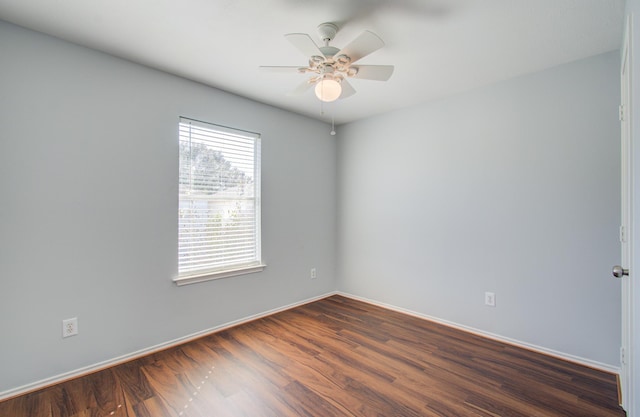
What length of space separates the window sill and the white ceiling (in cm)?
186

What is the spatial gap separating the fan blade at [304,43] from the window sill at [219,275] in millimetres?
2164

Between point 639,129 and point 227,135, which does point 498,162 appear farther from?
point 227,135

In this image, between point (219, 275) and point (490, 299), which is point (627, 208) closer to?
point (490, 299)

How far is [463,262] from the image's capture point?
3.02 m

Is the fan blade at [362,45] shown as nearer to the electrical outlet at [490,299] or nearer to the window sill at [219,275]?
the window sill at [219,275]

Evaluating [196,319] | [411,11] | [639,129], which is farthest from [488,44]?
[196,319]

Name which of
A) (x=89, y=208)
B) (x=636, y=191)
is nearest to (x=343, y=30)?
(x=636, y=191)

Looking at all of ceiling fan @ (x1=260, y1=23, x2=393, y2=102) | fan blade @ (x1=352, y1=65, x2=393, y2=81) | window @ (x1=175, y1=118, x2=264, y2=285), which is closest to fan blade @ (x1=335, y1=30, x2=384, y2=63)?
ceiling fan @ (x1=260, y1=23, x2=393, y2=102)

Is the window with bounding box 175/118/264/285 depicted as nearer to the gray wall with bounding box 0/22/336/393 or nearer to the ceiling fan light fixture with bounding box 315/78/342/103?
the gray wall with bounding box 0/22/336/393

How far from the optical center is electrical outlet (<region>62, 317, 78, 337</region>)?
6.93 feet

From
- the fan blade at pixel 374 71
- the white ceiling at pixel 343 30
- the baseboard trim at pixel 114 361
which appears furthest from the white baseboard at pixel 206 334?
the fan blade at pixel 374 71

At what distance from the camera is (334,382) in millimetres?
2086

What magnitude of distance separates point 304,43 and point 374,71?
53 cm

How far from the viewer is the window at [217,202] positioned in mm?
2758
